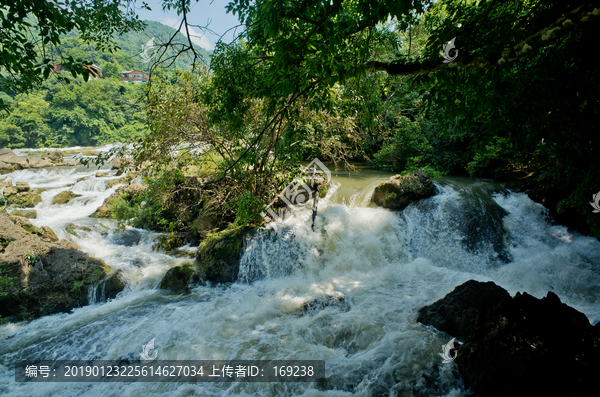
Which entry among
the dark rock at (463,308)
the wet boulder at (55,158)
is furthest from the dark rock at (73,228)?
the wet boulder at (55,158)

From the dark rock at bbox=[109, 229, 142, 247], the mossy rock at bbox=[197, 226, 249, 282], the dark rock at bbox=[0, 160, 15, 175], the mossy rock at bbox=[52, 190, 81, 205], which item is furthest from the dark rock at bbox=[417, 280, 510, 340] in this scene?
the dark rock at bbox=[0, 160, 15, 175]

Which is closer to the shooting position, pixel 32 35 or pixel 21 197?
pixel 32 35

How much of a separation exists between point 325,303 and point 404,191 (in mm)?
4275

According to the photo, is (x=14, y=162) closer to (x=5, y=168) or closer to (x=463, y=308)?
(x=5, y=168)

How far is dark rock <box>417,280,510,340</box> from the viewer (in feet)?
14.3

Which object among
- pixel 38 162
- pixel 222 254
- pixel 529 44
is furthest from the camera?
pixel 38 162

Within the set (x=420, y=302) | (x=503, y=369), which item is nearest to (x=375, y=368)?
(x=503, y=369)

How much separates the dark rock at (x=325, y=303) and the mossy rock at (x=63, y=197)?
11.7m

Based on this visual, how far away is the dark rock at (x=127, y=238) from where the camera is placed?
8898 mm

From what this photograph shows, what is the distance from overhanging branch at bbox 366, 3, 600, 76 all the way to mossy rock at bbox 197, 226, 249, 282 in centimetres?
596

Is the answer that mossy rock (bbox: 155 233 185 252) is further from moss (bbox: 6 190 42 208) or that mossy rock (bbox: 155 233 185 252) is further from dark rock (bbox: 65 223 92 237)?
moss (bbox: 6 190 42 208)

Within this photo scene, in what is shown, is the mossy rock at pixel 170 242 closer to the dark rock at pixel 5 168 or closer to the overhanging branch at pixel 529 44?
the overhanging branch at pixel 529 44

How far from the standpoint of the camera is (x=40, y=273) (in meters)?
6.26

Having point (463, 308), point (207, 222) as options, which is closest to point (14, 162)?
point (207, 222)
